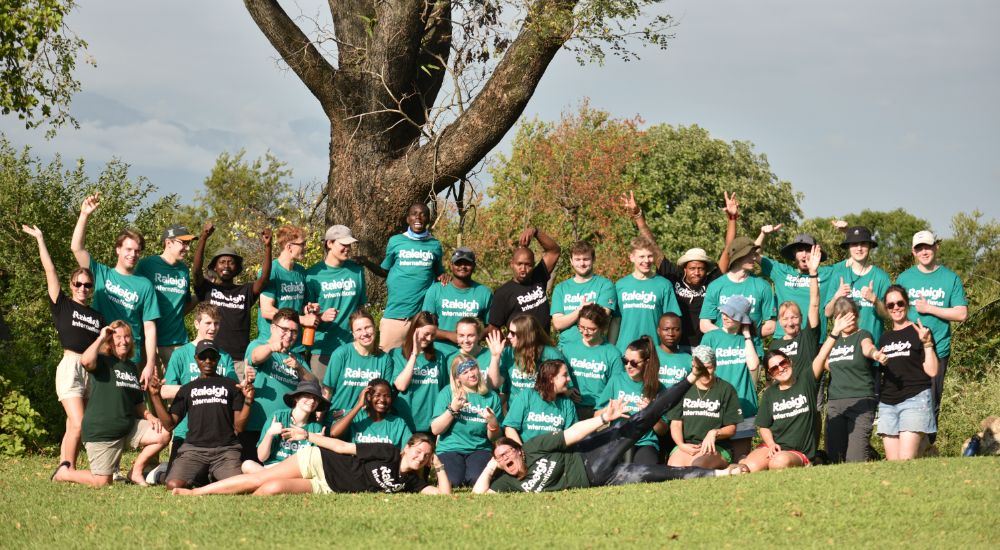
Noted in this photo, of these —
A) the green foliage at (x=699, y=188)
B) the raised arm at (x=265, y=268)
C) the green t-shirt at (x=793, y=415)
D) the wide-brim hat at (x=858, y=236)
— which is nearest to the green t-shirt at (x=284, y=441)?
the raised arm at (x=265, y=268)

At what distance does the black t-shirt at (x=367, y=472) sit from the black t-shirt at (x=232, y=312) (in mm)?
2460

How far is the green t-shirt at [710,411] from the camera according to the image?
10.4 m

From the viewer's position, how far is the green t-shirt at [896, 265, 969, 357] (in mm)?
10969

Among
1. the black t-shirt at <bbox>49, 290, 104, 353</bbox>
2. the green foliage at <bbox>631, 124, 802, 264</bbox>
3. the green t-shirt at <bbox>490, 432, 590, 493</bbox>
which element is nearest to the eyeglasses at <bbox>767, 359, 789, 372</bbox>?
the green t-shirt at <bbox>490, 432, 590, 493</bbox>

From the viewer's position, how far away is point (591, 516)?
8.20m

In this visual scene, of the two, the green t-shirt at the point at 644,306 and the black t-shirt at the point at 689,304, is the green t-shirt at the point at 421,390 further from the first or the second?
the black t-shirt at the point at 689,304

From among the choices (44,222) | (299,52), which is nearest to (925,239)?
(299,52)

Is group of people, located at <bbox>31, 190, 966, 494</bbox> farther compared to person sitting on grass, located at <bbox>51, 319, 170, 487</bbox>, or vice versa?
person sitting on grass, located at <bbox>51, 319, 170, 487</bbox>

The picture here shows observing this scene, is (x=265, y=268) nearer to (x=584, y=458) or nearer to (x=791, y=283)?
(x=584, y=458)

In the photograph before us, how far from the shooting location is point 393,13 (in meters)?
16.2

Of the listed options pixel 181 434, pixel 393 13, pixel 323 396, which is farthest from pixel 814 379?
pixel 393 13

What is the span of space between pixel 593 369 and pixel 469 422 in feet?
4.43

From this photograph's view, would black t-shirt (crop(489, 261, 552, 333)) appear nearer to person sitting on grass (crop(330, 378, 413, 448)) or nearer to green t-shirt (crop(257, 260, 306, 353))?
person sitting on grass (crop(330, 378, 413, 448))

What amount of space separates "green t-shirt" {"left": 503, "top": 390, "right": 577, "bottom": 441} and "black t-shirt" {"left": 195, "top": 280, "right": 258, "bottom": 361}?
329 centimetres
